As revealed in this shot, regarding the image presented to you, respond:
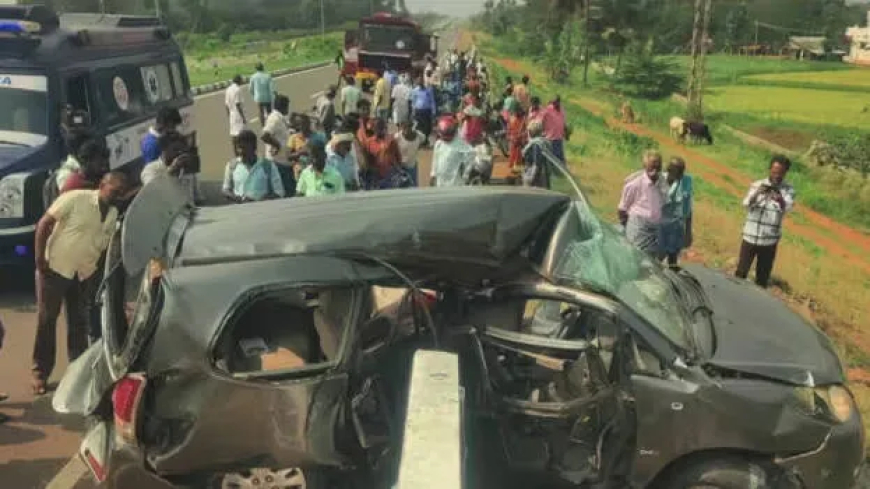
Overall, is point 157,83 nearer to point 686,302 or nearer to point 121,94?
point 121,94

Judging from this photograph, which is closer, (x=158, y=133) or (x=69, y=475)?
(x=69, y=475)

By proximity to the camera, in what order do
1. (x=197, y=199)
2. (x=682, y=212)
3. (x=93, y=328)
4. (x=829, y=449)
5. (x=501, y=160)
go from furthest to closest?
(x=501, y=160), (x=682, y=212), (x=93, y=328), (x=197, y=199), (x=829, y=449)

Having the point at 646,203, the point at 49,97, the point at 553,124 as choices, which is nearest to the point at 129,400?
the point at 646,203

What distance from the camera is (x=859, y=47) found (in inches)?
2729

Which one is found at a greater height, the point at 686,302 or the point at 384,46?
the point at 686,302

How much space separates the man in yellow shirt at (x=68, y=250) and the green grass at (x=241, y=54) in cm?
3120

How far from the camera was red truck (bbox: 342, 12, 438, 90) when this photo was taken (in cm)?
2725

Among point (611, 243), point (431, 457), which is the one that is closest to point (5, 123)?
point (611, 243)

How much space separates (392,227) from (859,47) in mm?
74773

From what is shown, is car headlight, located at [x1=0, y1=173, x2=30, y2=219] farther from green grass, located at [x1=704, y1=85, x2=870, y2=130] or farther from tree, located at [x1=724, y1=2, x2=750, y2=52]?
tree, located at [x1=724, y1=2, x2=750, y2=52]

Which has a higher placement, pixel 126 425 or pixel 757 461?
pixel 126 425

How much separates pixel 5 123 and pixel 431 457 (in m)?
6.98

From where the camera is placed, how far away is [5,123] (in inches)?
332

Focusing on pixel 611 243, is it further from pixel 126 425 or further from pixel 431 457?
pixel 126 425
